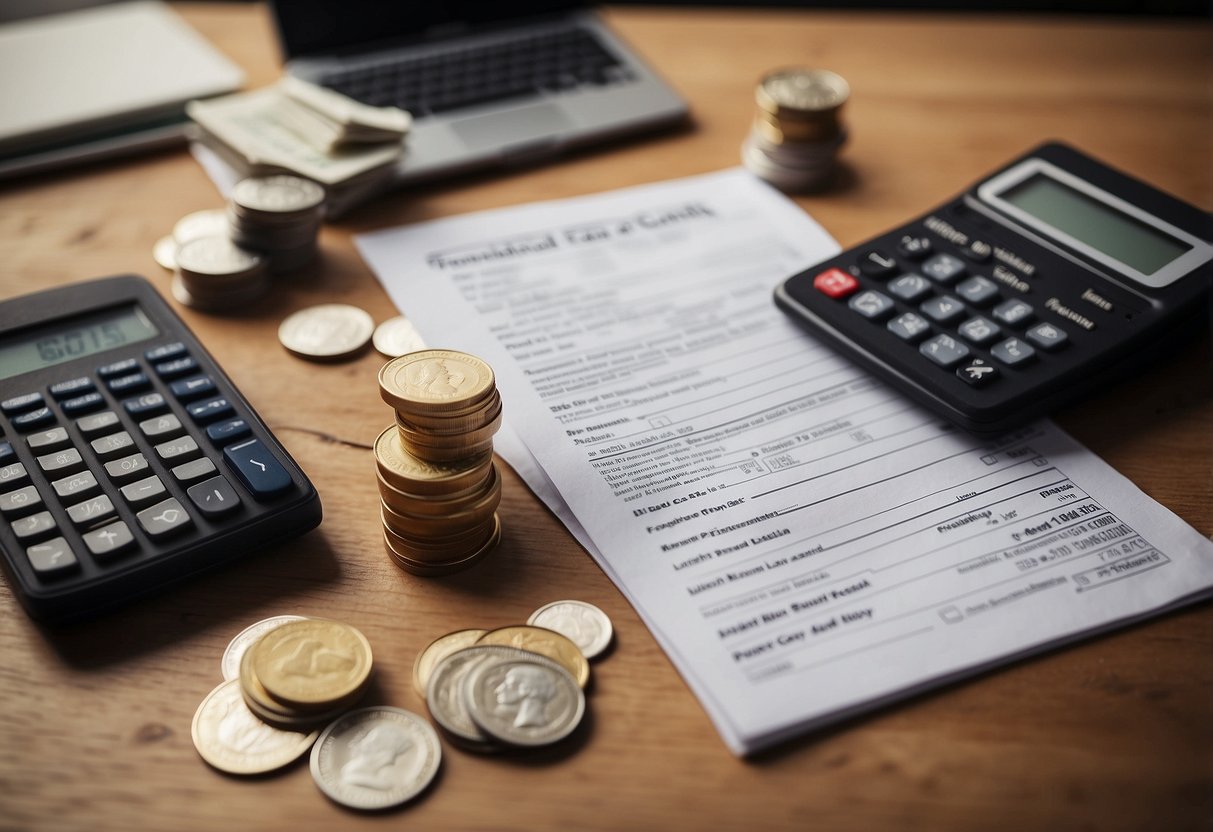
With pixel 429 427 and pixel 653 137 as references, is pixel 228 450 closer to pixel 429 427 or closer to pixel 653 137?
pixel 429 427

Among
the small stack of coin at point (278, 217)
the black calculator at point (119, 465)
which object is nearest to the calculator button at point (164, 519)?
the black calculator at point (119, 465)

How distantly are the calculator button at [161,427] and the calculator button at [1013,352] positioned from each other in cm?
44

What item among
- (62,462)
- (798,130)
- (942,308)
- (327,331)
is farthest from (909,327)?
(62,462)

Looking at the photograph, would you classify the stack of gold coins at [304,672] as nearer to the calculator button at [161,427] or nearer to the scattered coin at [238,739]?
the scattered coin at [238,739]

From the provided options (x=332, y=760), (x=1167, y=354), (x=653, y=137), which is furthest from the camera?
(x=653, y=137)

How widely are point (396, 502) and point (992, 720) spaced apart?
281mm

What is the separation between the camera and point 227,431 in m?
0.51

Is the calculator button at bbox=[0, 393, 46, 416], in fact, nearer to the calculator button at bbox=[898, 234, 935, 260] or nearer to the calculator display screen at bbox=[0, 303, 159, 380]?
the calculator display screen at bbox=[0, 303, 159, 380]

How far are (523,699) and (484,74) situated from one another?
1.96 feet

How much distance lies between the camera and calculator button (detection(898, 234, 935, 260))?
639 mm

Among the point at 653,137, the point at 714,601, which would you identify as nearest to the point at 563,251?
the point at 653,137

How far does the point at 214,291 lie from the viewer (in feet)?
2.13

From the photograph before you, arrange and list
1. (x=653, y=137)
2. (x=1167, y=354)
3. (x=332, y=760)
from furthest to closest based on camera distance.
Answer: (x=653, y=137)
(x=1167, y=354)
(x=332, y=760)

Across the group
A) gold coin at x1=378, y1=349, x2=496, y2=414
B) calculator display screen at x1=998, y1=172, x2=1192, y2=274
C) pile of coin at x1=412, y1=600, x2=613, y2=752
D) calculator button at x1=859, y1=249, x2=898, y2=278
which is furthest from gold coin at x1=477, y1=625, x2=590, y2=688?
calculator display screen at x1=998, y1=172, x2=1192, y2=274
